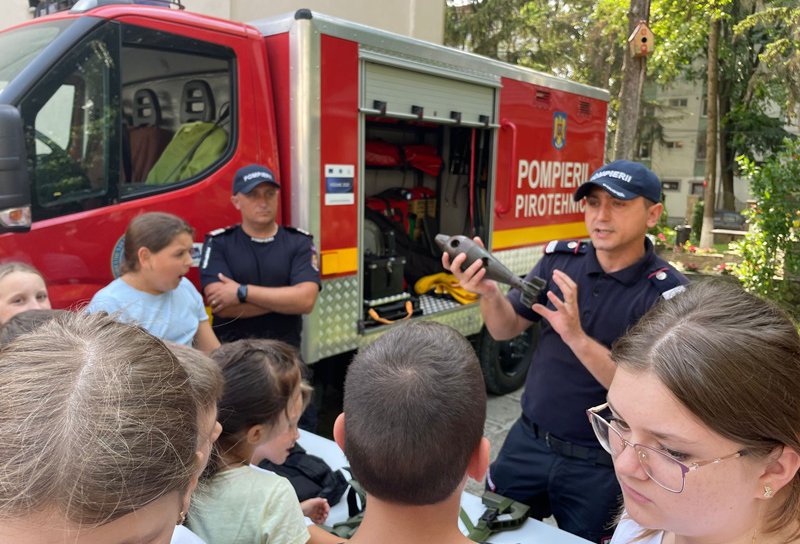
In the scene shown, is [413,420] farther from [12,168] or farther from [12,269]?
[12,168]

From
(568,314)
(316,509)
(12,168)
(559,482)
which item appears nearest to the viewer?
(316,509)

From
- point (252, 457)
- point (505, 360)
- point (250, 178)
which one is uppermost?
point (250, 178)

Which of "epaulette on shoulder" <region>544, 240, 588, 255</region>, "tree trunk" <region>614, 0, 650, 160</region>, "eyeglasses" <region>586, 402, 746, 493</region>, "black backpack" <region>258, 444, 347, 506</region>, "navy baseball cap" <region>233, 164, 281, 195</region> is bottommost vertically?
"black backpack" <region>258, 444, 347, 506</region>

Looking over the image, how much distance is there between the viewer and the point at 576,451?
7.23ft

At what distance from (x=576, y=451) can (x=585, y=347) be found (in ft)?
1.33

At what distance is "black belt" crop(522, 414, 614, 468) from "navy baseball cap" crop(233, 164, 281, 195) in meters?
1.82

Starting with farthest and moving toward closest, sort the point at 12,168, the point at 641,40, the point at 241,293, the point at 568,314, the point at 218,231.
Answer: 1. the point at 641,40
2. the point at 218,231
3. the point at 241,293
4. the point at 12,168
5. the point at 568,314

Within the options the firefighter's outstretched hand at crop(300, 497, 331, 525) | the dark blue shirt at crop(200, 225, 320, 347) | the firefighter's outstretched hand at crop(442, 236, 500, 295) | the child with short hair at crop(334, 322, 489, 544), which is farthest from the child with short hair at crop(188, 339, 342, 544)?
the dark blue shirt at crop(200, 225, 320, 347)

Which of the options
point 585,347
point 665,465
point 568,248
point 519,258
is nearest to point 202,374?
point 665,465

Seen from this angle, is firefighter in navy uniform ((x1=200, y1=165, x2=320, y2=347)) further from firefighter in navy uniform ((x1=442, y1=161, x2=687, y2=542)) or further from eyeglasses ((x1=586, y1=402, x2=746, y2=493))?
eyeglasses ((x1=586, y1=402, x2=746, y2=493))

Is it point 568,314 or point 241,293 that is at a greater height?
point 568,314

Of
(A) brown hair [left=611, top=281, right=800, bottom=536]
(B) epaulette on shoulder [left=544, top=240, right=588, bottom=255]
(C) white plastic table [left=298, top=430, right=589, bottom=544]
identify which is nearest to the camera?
(A) brown hair [left=611, top=281, right=800, bottom=536]

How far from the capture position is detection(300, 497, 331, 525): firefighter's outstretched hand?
1.98m

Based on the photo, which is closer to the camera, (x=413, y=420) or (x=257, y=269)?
(x=413, y=420)
